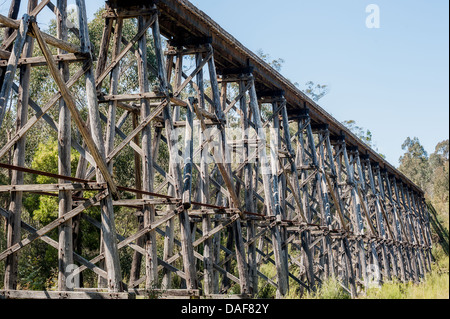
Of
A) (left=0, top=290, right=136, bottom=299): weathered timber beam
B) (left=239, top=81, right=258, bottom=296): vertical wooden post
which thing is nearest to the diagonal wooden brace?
(left=0, top=290, right=136, bottom=299): weathered timber beam

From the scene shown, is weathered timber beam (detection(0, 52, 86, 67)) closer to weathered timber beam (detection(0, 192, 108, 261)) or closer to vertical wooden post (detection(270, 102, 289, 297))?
weathered timber beam (detection(0, 192, 108, 261))

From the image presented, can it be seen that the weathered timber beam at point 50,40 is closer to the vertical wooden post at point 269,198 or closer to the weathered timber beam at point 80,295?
the weathered timber beam at point 80,295

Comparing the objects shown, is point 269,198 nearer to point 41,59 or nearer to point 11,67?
point 41,59

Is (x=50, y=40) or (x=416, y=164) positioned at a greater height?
(x=416, y=164)

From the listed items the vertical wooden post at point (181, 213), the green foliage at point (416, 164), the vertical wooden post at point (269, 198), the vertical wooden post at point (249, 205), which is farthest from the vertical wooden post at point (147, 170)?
the green foliage at point (416, 164)

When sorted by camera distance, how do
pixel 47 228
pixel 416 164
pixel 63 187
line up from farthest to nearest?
pixel 416 164 < pixel 63 187 < pixel 47 228

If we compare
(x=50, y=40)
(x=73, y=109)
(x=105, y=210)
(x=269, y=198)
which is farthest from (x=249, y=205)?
(x=50, y=40)

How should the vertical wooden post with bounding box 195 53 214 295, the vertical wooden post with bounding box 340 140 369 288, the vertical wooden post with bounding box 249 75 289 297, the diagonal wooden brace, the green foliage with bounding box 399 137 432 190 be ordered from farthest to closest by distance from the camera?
the green foliage with bounding box 399 137 432 190
the vertical wooden post with bounding box 340 140 369 288
the vertical wooden post with bounding box 249 75 289 297
the vertical wooden post with bounding box 195 53 214 295
the diagonal wooden brace

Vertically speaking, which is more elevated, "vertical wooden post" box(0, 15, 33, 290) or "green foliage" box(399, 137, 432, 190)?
"green foliage" box(399, 137, 432, 190)

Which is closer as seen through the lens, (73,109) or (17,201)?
(73,109)

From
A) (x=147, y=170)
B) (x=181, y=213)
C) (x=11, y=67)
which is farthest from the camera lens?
(x=147, y=170)

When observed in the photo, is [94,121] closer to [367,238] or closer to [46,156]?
[46,156]

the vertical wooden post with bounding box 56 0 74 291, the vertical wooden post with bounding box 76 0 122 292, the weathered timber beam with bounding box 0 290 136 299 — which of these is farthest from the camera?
the vertical wooden post with bounding box 56 0 74 291
